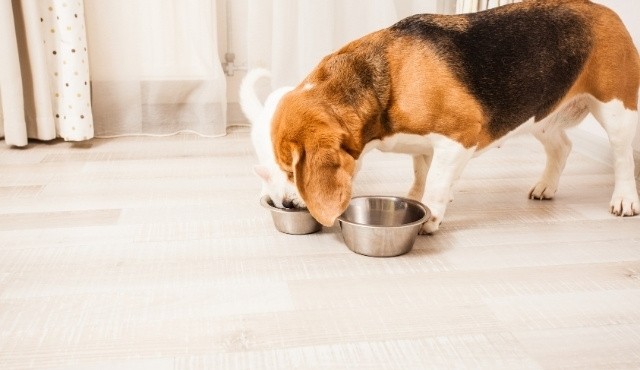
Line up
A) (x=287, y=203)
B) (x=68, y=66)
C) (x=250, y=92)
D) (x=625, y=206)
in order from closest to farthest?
(x=287, y=203)
(x=625, y=206)
(x=250, y=92)
(x=68, y=66)

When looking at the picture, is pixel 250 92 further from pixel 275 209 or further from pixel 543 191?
pixel 543 191

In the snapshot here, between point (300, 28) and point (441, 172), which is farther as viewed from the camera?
point (300, 28)

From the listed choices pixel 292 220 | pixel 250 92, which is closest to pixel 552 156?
pixel 292 220

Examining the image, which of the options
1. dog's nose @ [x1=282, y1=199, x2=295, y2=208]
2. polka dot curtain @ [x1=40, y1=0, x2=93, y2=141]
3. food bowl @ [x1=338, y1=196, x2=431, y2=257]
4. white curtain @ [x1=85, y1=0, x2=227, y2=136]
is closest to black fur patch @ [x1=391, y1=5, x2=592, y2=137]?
food bowl @ [x1=338, y1=196, x2=431, y2=257]

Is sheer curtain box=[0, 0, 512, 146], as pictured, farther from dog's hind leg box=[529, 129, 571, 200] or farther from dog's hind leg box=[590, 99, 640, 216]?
dog's hind leg box=[590, 99, 640, 216]

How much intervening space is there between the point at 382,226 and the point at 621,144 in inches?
43.6

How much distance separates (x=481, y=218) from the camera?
7.45 ft

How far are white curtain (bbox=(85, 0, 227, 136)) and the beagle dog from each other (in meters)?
1.63

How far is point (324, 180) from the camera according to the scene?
1.71 m

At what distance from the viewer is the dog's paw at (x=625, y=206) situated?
90.5 inches

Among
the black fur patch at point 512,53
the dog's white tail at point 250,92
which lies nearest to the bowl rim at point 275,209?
the dog's white tail at point 250,92

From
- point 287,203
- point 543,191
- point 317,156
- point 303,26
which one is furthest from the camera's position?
point 303,26

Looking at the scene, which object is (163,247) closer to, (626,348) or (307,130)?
(307,130)

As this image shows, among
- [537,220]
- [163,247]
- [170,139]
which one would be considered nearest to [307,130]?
[163,247]
